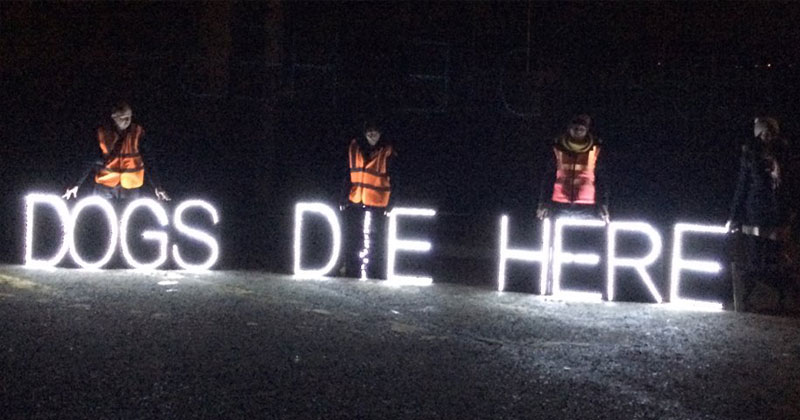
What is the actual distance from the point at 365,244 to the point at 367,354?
3.82 meters

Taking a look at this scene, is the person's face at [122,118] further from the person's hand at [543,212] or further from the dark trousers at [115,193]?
the person's hand at [543,212]

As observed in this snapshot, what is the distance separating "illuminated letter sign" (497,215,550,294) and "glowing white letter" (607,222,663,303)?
0.64 m

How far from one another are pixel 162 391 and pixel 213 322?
7.37ft

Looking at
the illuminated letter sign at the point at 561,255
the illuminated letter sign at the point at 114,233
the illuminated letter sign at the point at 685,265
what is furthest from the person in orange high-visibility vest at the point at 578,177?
the illuminated letter sign at the point at 114,233

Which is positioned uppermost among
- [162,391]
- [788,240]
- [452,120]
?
[452,120]

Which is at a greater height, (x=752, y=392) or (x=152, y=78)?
(x=152, y=78)

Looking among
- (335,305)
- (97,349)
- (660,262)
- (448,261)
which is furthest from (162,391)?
(448,261)

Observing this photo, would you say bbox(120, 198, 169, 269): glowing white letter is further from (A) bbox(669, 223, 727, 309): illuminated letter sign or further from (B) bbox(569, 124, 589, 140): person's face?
(A) bbox(669, 223, 727, 309): illuminated letter sign

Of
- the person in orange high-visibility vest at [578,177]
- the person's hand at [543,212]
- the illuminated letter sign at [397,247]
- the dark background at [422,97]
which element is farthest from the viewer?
the dark background at [422,97]

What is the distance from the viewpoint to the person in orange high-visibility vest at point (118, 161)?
11.8m

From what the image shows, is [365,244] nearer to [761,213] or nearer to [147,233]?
[147,233]

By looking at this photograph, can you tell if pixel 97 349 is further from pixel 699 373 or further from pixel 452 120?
pixel 452 120

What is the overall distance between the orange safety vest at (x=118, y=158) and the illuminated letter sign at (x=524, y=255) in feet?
13.5

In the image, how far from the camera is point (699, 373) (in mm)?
7473
